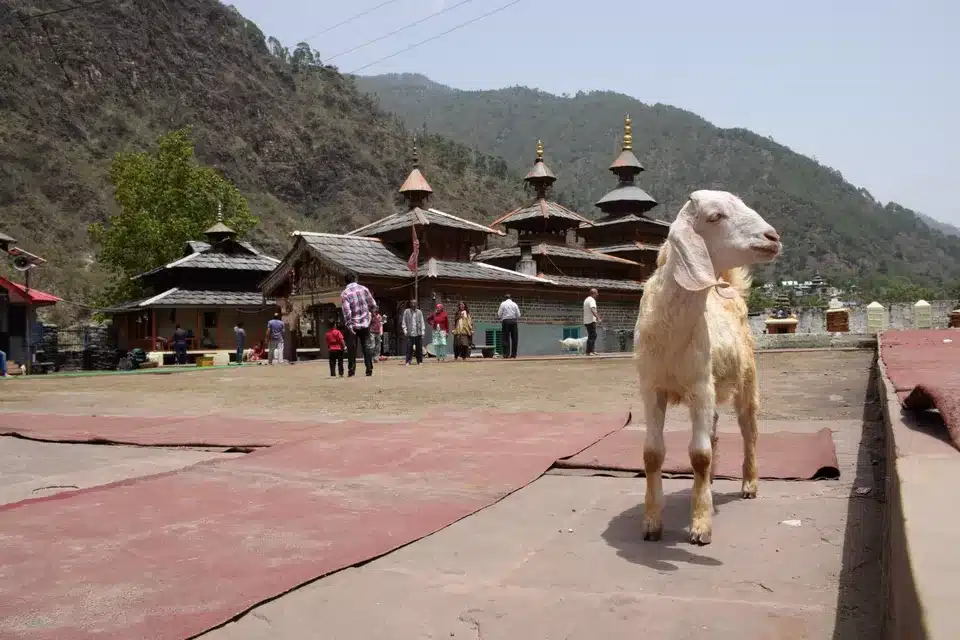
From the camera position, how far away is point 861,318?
149ft

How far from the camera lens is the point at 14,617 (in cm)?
258

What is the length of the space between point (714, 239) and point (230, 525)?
279cm

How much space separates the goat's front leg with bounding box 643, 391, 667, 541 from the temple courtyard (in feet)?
0.33

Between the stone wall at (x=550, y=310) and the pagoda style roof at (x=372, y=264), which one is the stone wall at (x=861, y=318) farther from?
the pagoda style roof at (x=372, y=264)

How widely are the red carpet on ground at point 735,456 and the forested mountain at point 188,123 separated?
1990 inches

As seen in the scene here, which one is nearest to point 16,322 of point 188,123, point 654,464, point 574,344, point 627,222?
point 574,344

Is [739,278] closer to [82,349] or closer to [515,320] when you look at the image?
[515,320]

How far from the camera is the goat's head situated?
3455mm

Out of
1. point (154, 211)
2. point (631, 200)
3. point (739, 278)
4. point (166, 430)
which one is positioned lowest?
point (166, 430)

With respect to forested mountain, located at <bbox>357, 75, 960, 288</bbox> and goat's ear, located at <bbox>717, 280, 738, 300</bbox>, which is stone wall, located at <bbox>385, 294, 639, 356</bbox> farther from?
forested mountain, located at <bbox>357, 75, 960, 288</bbox>

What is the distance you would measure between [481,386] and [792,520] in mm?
8446

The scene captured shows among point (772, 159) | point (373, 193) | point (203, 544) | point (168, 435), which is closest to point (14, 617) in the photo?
point (203, 544)

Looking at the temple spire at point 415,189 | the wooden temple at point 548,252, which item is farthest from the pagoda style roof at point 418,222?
the wooden temple at point 548,252

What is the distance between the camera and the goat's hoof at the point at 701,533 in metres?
3.51
